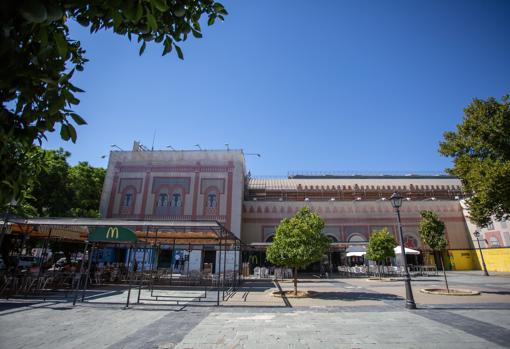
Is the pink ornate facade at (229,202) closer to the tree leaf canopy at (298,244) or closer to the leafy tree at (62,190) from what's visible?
the leafy tree at (62,190)

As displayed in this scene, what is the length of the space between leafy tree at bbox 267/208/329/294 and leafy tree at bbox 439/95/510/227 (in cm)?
790

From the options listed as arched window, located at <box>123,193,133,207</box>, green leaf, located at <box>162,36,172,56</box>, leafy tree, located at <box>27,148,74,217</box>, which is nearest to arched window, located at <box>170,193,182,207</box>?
arched window, located at <box>123,193,133,207</box>

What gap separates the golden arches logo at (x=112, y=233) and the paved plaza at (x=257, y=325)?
248 centimetres

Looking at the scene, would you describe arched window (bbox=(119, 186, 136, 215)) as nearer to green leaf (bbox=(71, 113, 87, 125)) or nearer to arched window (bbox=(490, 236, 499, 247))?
green leaf (bbox=(71, 113, 87, 125))

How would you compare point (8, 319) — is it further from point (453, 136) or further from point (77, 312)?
point (453, 136)

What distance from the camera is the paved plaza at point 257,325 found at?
5.81m

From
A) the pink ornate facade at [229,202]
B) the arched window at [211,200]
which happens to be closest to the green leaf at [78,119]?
the pink ornate facade at [229,202]

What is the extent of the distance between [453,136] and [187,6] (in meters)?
17.7

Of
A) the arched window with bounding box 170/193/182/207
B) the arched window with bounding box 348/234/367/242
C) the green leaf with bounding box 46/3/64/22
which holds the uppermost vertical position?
the arched window with bounding box 170/193/182/207

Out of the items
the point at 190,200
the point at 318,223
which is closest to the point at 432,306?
the point at 318,223

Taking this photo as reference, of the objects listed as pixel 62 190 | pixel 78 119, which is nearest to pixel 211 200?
pixel 62 190

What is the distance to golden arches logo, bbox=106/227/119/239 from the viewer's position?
9469 mm

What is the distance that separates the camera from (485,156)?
14.1 m

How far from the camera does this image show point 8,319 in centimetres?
776
